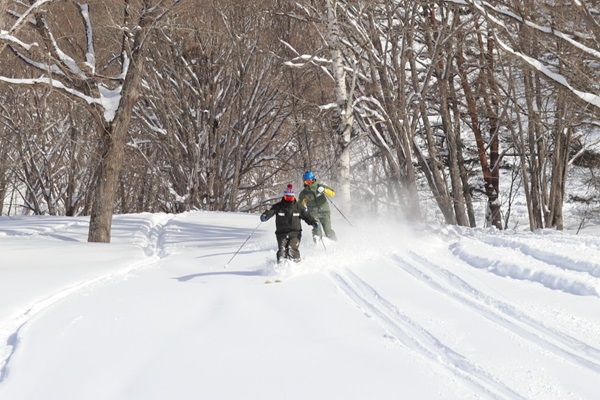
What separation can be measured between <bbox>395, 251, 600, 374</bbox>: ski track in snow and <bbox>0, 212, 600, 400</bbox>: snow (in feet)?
0.06

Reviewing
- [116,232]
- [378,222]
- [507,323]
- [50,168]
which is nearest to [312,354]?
[507,323]

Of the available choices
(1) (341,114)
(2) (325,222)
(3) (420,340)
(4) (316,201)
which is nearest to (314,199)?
(4) (316,201)

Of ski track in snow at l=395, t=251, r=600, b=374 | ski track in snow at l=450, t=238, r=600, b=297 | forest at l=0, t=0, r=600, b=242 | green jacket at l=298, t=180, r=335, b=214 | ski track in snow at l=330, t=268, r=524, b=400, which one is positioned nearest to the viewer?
ski track in snow at l=330, t=268, r=524, b=400

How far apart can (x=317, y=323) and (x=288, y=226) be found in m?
3.84

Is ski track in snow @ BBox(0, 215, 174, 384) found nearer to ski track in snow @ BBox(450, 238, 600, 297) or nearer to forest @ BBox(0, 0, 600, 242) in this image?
forest @ BBox(0, 0, 600, 242)

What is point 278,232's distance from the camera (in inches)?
392

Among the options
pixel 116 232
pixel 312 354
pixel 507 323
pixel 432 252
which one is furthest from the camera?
pixel 116 232

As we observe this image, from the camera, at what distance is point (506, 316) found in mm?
6191

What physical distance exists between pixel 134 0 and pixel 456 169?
9903mm

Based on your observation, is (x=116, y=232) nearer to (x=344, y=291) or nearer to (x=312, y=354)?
(x=344, y=291)

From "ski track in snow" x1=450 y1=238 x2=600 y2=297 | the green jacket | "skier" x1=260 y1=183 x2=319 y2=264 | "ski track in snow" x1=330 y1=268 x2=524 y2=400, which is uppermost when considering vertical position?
the green jacket

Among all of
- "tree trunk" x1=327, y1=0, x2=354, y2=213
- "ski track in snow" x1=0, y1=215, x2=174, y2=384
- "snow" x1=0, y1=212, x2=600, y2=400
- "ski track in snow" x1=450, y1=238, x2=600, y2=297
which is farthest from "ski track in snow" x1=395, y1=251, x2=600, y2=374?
"tree trunk" x1=327, y1=0, x2=354, y2=213

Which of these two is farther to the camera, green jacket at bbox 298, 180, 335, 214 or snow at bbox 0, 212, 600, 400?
green jacket at bbox 298, 180, 335, 214

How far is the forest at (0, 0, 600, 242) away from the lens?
13.6m
